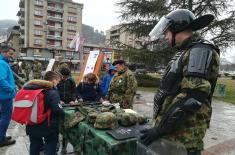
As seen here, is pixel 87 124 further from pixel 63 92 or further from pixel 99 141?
pixel 63 92

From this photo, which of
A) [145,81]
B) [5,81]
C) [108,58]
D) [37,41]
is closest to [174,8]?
[145,81]

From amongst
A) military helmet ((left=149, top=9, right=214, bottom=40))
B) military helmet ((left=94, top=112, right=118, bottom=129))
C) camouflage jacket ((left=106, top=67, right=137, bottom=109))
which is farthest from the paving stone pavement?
military helmet ((left=149, top=9, right=214, bottom=40))

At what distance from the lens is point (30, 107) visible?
3117 millimetres

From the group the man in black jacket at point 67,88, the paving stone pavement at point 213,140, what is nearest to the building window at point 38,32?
the paving stone pavement at point 213,140

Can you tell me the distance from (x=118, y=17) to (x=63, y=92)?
15165 millimetres

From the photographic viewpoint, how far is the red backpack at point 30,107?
311cm

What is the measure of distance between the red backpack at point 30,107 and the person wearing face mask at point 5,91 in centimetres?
128

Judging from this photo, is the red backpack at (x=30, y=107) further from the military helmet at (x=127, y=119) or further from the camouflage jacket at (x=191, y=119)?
the camouflage jacket at (x=191, y=119)

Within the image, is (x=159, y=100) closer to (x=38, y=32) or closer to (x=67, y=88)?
(x=67, y=88)

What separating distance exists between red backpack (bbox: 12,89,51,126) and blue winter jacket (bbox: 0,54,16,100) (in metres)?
1.25

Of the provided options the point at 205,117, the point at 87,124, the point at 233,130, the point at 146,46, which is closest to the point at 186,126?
the point at 205,117

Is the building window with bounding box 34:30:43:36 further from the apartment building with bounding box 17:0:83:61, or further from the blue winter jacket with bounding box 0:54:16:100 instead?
the blue winter jacket with bounding box 0:54:16:100

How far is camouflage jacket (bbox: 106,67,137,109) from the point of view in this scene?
5074 millimetres

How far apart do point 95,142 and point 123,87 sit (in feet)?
7.80
